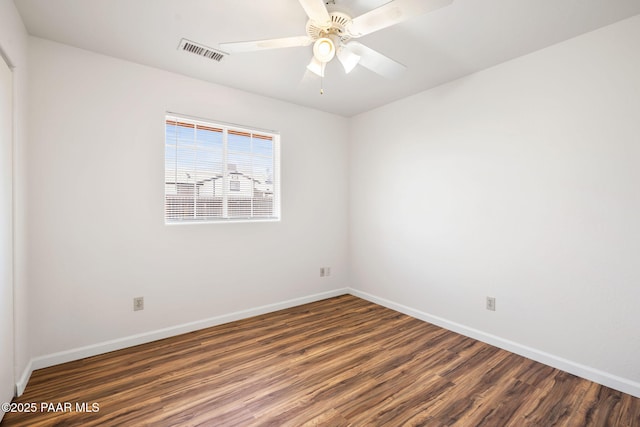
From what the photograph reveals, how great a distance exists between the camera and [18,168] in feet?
6.60

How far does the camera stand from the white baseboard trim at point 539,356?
2.05 metres

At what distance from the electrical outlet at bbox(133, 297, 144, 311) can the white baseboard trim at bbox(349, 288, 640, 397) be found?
112 inches

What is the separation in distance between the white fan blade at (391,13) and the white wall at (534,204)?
5.62 feet

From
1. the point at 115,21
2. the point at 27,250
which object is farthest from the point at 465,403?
the point at 115,21

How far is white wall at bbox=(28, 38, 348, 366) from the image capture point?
2.31 meters

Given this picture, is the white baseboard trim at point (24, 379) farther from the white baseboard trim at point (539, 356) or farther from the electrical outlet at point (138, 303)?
the white baseboard trim at point (539, 356)

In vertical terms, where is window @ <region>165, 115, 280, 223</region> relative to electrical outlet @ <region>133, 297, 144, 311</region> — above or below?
above

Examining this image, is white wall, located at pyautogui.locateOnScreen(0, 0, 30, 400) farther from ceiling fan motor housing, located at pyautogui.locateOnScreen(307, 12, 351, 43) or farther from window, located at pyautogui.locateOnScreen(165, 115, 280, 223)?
ceiling fan motor housing, located at pyautogui.locateOnScreen(307, 12, 351, 43)

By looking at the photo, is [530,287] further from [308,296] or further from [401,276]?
[308,296]

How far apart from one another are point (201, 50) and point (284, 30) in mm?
797

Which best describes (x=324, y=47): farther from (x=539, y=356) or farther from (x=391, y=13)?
(x=539, y=356)

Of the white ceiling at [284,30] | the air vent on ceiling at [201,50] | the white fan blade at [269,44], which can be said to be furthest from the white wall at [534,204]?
the air vent on ceiling at [201,50]

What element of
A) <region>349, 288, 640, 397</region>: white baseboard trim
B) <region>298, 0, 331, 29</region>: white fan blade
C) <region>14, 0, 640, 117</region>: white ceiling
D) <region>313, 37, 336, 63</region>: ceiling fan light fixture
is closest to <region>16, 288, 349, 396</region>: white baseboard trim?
<region>349, 288, 640, 397</region>: white baseboard trim

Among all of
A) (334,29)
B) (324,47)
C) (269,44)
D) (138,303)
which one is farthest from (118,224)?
(334,29)
